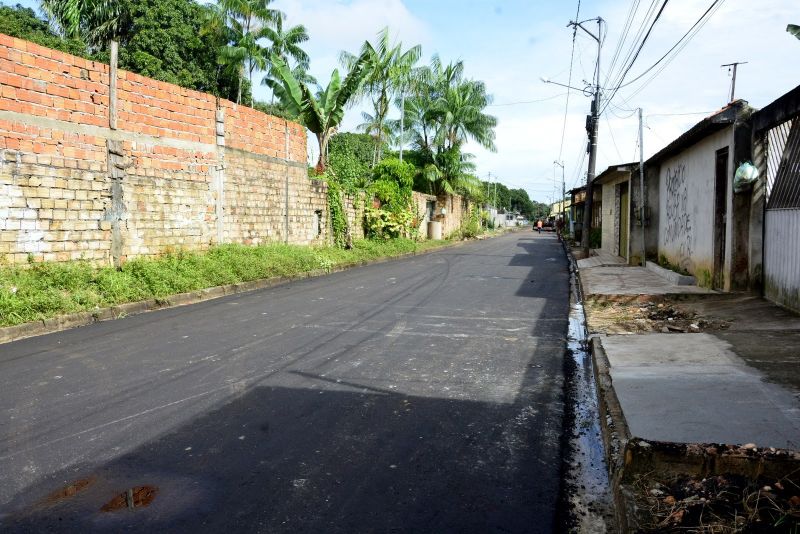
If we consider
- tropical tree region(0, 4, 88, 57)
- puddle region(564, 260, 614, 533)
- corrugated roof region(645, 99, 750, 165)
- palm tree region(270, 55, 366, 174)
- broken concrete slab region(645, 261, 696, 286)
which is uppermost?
tropical tree region(0, 4, 88, 57)

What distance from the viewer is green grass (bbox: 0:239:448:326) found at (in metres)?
8.79

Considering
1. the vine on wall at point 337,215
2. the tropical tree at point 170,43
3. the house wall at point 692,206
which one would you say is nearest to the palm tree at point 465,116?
the tropical tree at point 170,43

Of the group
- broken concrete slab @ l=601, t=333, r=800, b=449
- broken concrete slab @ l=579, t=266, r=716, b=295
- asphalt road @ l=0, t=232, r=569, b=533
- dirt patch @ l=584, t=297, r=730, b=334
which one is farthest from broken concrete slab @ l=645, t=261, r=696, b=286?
broken concrete slab @ l=601, t=333, r=800, b=449

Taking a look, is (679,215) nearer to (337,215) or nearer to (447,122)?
(337,215)

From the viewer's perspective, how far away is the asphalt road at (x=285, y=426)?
3.28 meters

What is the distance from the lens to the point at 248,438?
14.1 feet

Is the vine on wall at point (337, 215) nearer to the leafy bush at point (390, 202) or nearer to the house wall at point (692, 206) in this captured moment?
the leafy bush at point (390, 202)

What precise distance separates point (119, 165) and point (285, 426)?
913cm

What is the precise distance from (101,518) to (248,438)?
1.24 meters

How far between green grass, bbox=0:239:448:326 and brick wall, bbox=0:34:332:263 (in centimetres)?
43

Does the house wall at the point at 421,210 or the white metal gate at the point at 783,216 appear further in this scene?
the house wall at the point at 421,210

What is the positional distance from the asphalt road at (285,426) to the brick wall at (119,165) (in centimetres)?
285

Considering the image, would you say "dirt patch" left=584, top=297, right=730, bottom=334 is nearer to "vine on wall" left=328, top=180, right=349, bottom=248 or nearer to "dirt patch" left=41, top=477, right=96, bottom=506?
"dirt patch" left=41, top=477, right=96, bottom=506

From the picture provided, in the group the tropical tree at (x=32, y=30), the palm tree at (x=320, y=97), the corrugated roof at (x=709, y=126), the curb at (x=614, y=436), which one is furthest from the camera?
the tropical tree at (x=32, y=30)
